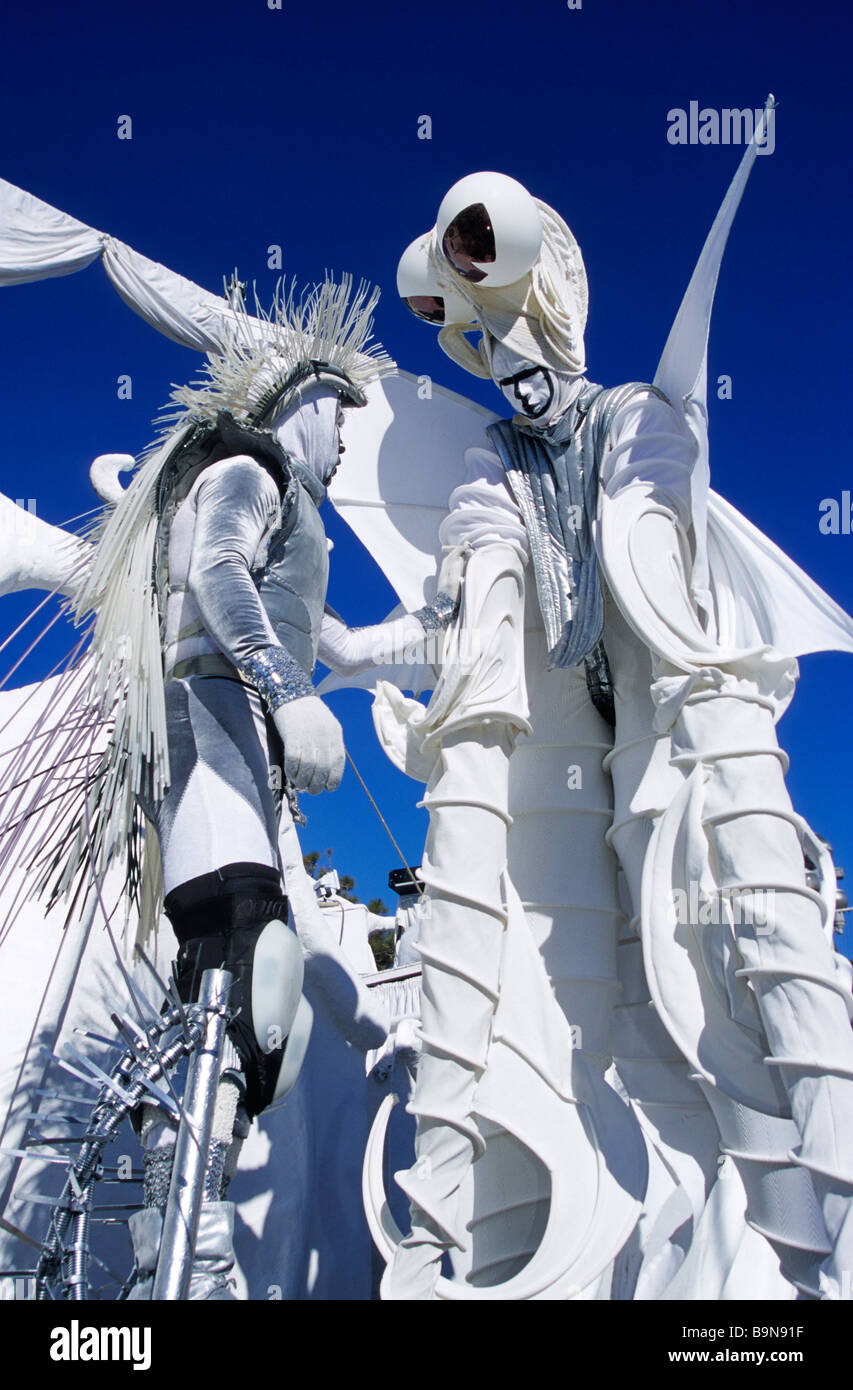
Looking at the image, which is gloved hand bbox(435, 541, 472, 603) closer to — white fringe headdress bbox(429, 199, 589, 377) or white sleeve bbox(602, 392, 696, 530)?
white sleeve bbox(602, 392, 696, 530)

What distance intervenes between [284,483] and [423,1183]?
54.9 inches

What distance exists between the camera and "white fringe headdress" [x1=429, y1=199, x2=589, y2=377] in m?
2.62

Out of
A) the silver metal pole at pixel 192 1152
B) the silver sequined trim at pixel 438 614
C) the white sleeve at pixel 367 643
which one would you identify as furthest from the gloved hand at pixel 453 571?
the silver metal pole at pixel 192 1152

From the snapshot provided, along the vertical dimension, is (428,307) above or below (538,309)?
above

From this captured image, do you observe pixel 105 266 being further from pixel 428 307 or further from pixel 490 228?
pixel 490 228

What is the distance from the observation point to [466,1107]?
2049 mm

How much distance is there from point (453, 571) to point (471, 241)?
2.64 feet

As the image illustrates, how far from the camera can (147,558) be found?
6.20 feet

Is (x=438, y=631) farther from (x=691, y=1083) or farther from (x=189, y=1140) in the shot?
(x=189, y=1140)

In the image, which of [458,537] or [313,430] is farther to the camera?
[458,537]

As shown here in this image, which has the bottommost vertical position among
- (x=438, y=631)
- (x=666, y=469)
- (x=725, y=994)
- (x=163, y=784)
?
(x=725, y=994)

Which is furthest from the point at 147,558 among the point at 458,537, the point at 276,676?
the point at 458,537

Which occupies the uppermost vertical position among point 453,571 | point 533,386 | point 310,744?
point 533,386
